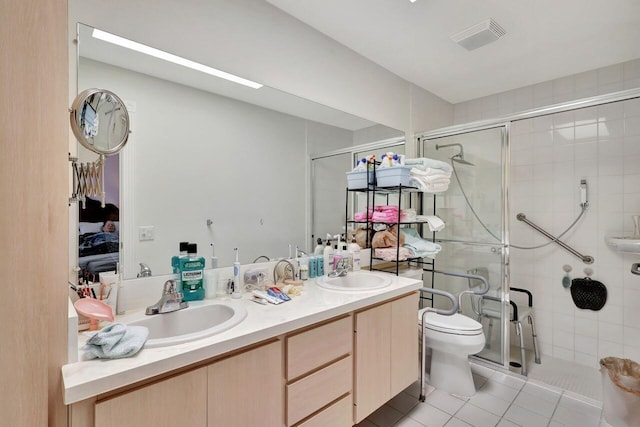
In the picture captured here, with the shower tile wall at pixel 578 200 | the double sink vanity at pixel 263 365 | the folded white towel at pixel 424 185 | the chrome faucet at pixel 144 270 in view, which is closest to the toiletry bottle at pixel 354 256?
the double sink vanity at pixel 263 365

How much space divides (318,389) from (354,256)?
3.17 ft

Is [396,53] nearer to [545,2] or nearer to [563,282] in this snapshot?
[545,2]

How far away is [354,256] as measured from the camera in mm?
2152

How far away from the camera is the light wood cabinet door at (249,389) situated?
1.03 m

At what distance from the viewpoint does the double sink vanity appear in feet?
2.82

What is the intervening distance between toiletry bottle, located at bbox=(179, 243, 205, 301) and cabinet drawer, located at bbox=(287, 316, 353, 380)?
0.51 metres

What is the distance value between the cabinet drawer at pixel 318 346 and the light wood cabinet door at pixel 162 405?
1.21 feet

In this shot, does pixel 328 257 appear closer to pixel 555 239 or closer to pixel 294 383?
pixel 294 383

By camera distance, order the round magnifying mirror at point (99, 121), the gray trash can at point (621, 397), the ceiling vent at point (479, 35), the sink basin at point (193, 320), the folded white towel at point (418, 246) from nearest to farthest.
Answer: the round magnifying mirror at point (99, 121) → the sink basin at point (193, 320) → the gray trash can at point (621, 397) → the ceiling vent at point (479, 35) → the folded white towel at point (418, 246)

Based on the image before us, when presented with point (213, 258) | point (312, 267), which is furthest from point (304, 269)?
point (213, 258)

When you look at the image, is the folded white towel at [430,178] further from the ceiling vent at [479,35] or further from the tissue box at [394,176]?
the ceiling vent at [479,35]

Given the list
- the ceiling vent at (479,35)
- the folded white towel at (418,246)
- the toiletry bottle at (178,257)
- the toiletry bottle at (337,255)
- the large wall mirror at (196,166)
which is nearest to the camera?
the large wall mirror at (196,166)

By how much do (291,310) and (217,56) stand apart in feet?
4.40

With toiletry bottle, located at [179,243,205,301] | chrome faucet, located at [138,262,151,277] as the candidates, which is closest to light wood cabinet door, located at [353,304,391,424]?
toiletry bottle, located at [179,243,205,301]
